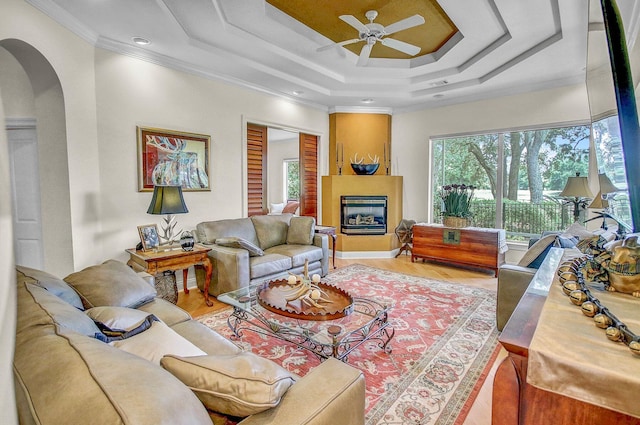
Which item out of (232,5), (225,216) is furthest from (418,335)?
(232,5)

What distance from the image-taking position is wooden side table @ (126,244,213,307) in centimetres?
307

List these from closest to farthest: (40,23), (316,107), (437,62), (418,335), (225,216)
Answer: (40,23) → (418,335) → (437,62) → (225,216) → (316,107)

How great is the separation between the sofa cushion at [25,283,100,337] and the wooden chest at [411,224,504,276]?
4.65 metres

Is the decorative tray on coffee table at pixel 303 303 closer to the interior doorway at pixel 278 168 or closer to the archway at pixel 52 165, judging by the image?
the archway at pixel 52 165

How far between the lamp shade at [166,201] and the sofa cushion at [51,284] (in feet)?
4.93

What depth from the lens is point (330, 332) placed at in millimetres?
2012

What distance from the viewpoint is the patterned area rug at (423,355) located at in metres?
1.88

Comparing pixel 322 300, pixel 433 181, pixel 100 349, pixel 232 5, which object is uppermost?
pixel 232 5

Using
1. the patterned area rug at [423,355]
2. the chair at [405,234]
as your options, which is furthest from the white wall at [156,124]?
the chair at [405,234]

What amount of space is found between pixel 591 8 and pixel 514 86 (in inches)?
186

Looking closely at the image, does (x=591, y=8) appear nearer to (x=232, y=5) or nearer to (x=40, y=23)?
(x=232, y=5)

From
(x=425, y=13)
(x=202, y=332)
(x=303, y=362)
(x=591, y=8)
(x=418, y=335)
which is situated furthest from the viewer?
(x=425, y=13)

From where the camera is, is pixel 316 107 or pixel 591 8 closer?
pixel 591 8

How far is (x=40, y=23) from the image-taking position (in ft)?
8.38
